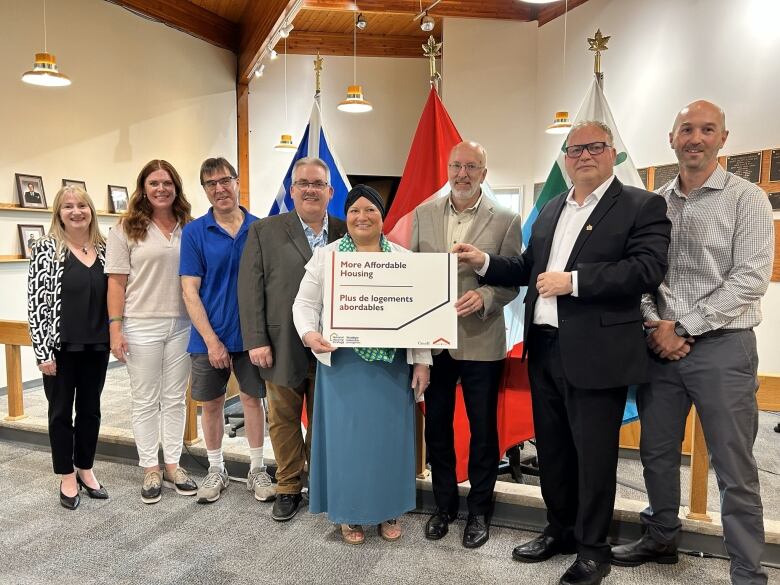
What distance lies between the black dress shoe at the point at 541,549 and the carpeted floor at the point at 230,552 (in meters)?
0.03

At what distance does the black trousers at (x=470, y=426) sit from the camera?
87.7 inches

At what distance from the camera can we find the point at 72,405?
8.83ft

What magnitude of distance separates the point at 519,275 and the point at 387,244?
520 mm

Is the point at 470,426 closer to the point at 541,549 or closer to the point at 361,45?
the point at 541,549

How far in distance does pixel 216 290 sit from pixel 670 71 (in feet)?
18.2

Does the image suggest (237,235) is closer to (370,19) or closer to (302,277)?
(302,277)

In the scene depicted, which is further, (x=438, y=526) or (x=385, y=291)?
(x=438, y=526)

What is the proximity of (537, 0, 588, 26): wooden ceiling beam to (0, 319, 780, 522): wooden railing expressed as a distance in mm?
5903

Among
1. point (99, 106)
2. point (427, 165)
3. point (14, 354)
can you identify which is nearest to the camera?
point (427, 165)

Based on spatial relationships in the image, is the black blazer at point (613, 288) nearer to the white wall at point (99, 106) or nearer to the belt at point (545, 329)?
the belt at point (545, 329)

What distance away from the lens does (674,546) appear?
2.13m

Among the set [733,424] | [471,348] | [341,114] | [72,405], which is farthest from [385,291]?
[341,114]

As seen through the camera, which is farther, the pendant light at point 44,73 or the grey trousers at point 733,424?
the pendant light at point 44,73

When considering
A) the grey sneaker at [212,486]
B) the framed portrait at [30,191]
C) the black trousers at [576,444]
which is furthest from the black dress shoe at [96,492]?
the framed portrait at [30,191]
